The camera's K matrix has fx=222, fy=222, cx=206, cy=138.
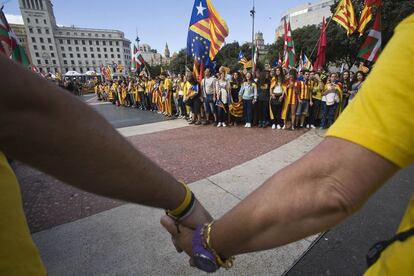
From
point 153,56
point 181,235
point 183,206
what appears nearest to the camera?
point 183,206

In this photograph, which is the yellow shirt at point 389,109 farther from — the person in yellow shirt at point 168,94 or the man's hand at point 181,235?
the person in yellow shirt at point 168,94

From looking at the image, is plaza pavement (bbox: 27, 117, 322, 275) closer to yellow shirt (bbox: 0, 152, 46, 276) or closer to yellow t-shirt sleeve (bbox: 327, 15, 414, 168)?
yellow shirt (bbox: 0, 152, 46, 276)

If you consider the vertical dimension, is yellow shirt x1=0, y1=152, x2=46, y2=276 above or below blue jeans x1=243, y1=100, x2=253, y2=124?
above

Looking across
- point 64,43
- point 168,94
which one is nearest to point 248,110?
point 168,94

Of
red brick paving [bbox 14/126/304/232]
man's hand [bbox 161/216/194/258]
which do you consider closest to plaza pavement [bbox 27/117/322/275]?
red brick paving [bbox 14/126/304/232]

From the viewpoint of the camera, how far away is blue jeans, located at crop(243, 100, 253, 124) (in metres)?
7.64

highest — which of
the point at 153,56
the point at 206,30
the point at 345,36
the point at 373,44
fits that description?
the point at 153,56

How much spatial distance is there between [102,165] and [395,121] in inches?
30.5

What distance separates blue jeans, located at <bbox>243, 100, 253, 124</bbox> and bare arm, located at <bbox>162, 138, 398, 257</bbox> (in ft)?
23.5

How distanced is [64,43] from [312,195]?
11962cm

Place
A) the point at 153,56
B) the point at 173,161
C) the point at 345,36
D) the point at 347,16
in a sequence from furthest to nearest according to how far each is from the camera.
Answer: the point at 153,56, the point at 345,36, the point at 347,16, the point at 173,161

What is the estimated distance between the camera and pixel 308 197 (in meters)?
0.60

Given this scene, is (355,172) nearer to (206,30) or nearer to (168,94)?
(206,30)

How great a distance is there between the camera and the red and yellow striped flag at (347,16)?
7.61 m
